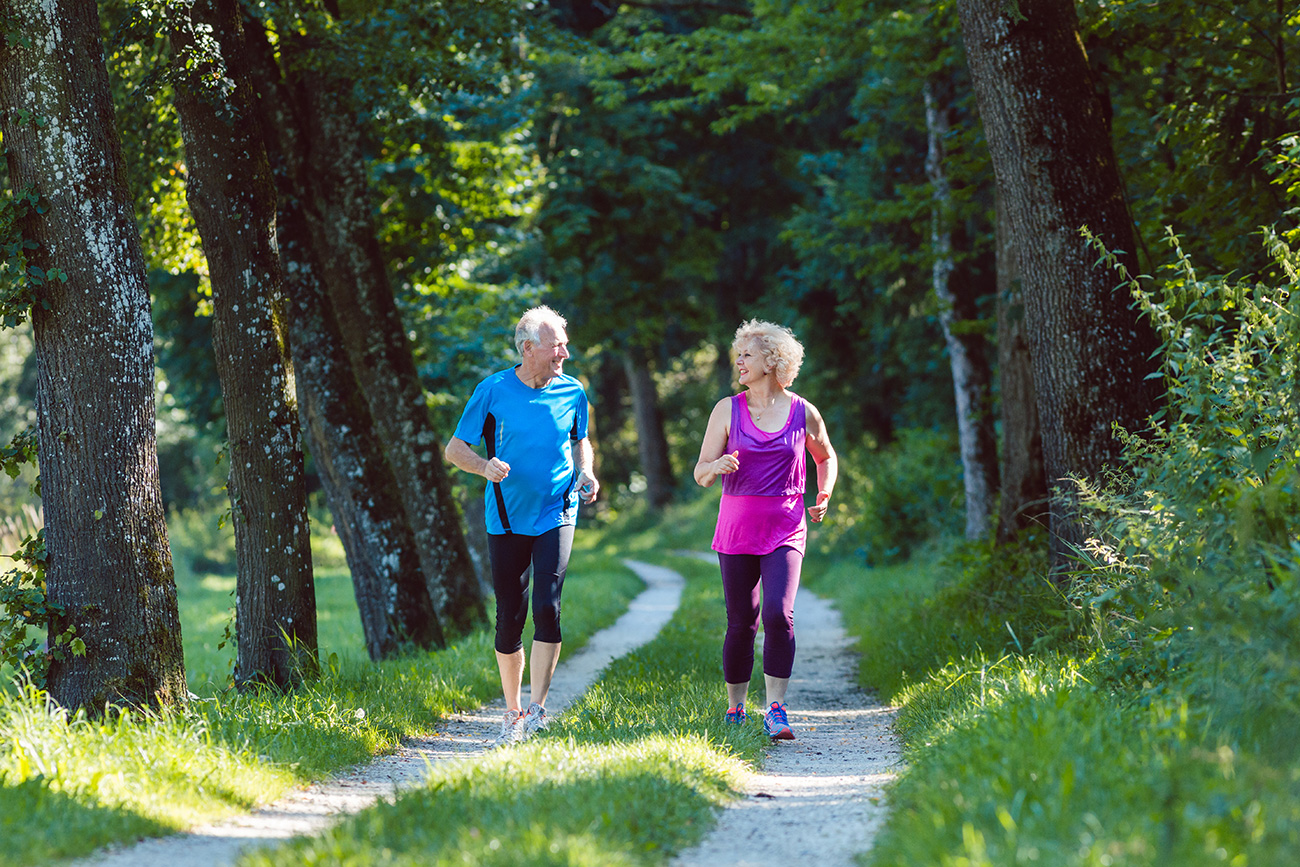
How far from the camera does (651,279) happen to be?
2219cm

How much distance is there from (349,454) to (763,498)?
4.18 metres

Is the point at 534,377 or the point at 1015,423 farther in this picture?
the point at 1015,423

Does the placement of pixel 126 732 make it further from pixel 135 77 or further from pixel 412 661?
pixel 135 77

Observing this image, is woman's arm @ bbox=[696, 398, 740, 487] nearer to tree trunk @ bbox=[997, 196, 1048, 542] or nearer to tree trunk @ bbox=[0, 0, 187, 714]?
tree trunk @ bbox=[0, 0, 187, 714]

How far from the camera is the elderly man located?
5840 millimetres

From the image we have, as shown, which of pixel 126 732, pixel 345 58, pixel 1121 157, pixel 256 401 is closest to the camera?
pixel 126 732

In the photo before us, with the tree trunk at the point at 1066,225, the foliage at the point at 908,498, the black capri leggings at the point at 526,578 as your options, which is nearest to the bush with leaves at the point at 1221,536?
the tree trunk at the point at 1066,225

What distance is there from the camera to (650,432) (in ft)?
103

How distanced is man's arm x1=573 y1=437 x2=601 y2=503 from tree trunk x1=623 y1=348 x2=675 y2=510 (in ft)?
75.4

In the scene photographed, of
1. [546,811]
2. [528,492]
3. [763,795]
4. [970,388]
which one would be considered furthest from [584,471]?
[970,388]

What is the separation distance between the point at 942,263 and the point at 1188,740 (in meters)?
9.90

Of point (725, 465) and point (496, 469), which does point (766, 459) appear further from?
point (496, 469)

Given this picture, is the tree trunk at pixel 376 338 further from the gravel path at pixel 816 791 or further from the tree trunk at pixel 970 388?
the tree trunk at pixel 970 388

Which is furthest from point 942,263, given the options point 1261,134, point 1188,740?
point 1188,740
